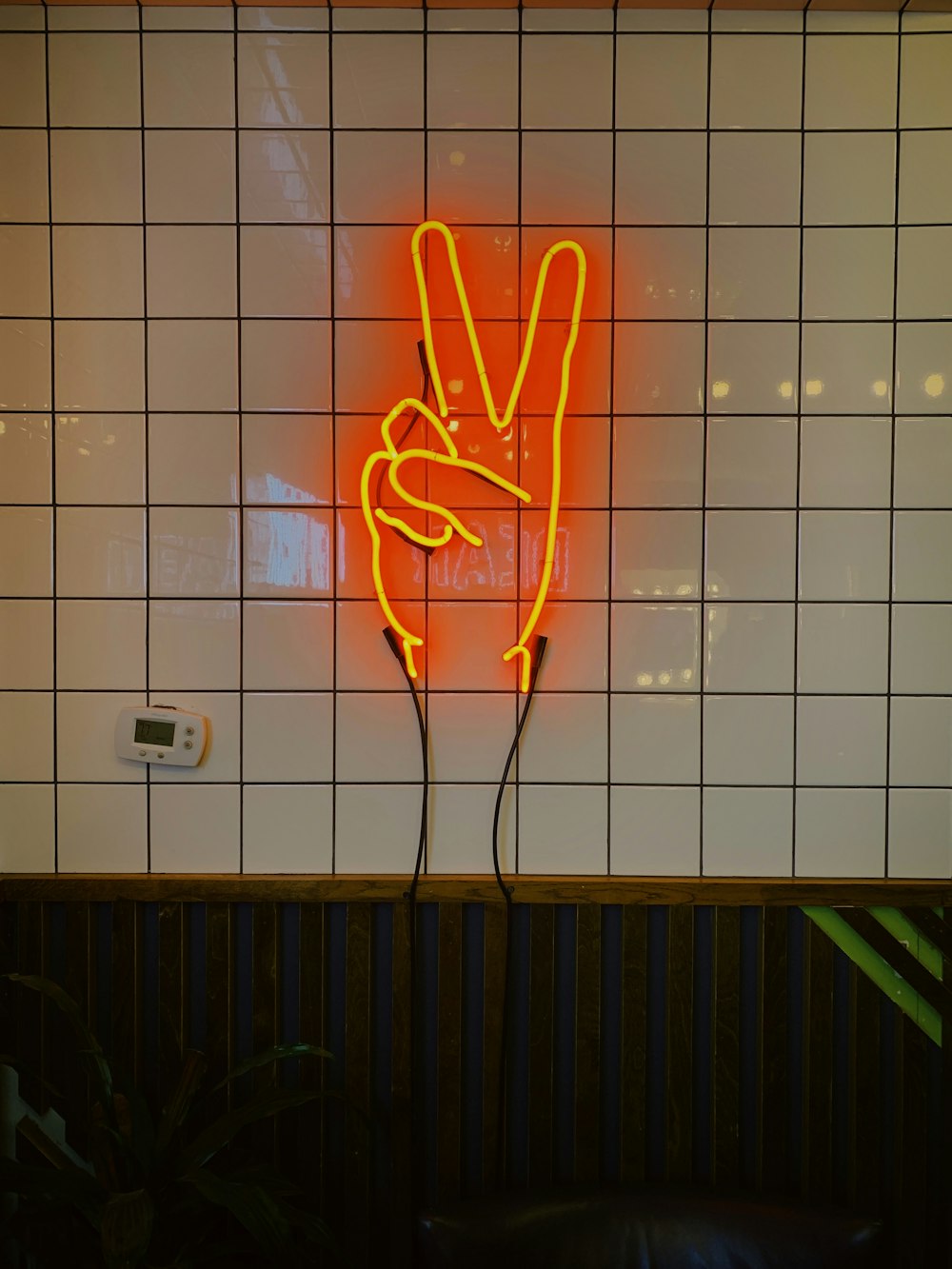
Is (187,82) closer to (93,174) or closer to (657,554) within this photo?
(93,174)

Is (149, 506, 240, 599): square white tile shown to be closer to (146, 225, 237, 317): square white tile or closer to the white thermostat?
the white thermostat

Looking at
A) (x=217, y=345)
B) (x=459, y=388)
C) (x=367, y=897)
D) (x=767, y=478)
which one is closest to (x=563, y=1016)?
(x=367, y=897)

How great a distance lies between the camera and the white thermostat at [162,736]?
6.22 ft

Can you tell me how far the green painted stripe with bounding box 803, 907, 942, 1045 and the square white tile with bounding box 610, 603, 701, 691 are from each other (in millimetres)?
606

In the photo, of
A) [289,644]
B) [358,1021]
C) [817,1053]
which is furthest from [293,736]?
[817,1053]

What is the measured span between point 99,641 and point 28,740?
0.28 metres

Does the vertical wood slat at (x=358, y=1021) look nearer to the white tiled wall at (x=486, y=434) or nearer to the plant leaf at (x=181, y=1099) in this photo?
the white tiled wall at (x=486, y=434)

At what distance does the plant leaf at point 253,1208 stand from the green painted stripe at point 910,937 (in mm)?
1371

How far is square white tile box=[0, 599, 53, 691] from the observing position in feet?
6.30

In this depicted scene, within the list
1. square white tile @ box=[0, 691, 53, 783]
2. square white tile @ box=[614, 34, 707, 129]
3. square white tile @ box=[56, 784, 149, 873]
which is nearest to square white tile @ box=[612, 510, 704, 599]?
square white tile @ box=[614, 34, 707, 129]

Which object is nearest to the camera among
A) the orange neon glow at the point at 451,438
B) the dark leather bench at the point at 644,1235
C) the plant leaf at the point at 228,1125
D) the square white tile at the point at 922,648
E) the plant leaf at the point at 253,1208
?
the dark leather bench at the point at 644,1235

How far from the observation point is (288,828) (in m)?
1.93

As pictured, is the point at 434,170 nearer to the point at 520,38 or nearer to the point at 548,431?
the point at 520,38

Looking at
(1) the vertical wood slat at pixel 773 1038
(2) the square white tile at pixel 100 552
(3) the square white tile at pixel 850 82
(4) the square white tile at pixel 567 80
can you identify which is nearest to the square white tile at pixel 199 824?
(2) the square white tile at pixel 100 552
